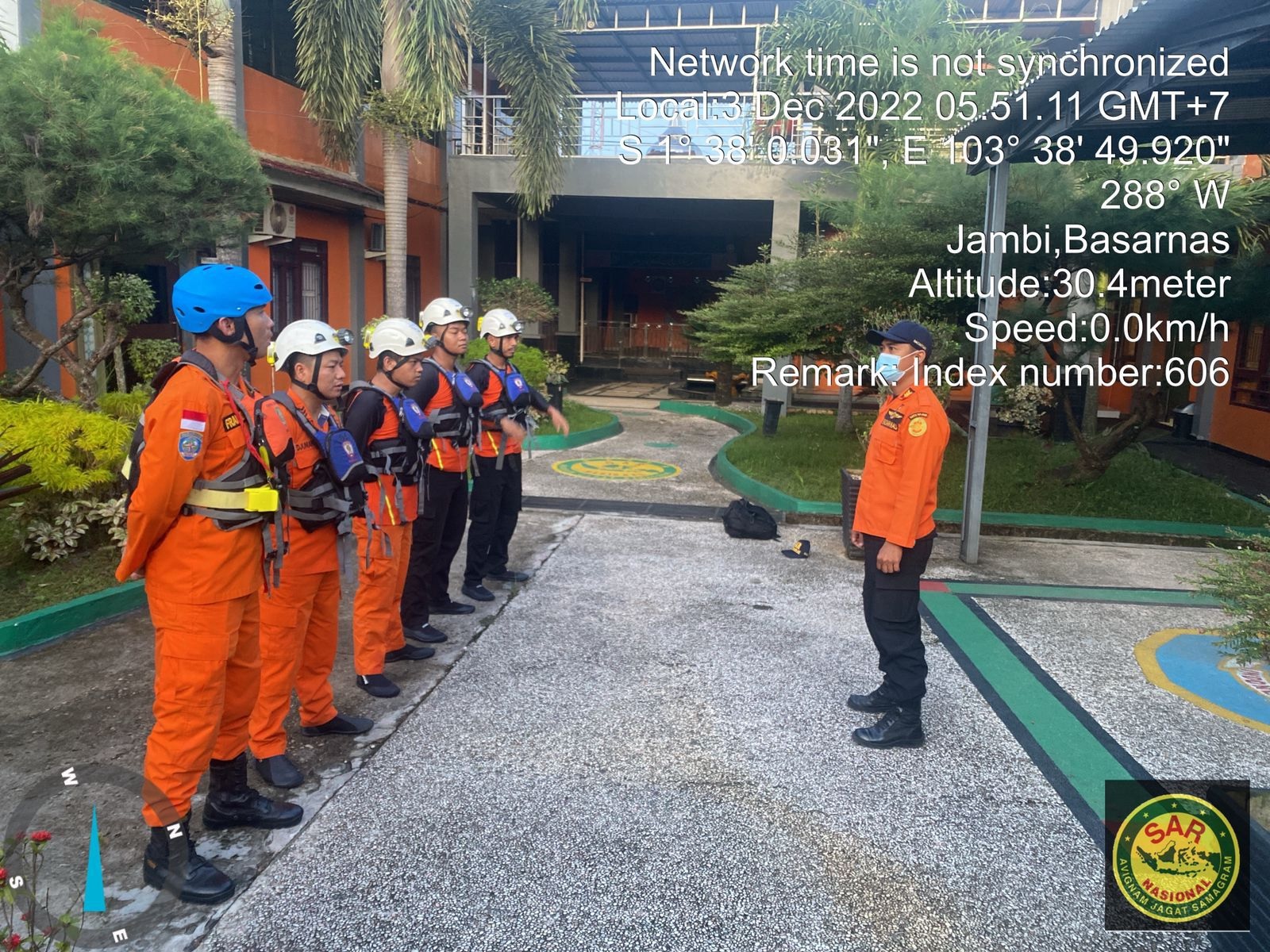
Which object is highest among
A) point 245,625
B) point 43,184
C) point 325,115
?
point 325,115

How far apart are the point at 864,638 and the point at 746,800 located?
2328 mm

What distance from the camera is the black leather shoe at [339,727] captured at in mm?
4363

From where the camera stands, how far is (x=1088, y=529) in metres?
9.10

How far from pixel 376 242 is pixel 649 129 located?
603 cm

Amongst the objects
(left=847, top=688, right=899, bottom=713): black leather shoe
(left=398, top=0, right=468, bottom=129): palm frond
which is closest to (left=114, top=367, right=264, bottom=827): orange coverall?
(left=847, top=688, right=899, bottom=713): black leather shoe

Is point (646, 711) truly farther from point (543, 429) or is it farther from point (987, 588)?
point (543, 429)

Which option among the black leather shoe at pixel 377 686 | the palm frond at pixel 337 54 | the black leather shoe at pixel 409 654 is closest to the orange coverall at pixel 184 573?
the black leather shoe at pixel 377 686

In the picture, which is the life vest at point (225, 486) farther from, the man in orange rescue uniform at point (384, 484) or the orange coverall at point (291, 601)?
the man in orange rescue uniform at point (384, 484)

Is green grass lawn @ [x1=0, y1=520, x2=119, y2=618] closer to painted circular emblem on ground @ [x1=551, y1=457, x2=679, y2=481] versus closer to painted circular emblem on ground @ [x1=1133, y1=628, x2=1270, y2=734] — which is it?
painted circular emblem on ground @ [x1=551, y1=457, x2=679, y2=481]

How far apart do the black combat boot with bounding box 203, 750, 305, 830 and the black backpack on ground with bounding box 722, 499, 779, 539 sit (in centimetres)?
555

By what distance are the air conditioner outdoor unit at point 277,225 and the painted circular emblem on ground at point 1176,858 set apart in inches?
479

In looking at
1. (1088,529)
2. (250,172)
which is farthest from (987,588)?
(250,172)

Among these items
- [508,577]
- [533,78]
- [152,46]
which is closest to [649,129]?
[533,78]

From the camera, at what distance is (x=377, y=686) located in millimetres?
4871
